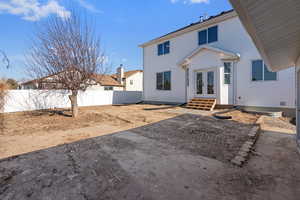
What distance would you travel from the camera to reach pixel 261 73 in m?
7.96

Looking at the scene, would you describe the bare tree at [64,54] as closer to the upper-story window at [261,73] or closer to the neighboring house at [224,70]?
the neighboring house at [224,70]

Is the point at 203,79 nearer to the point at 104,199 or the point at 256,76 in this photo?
the point at 256,76

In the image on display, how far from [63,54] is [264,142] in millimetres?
8940

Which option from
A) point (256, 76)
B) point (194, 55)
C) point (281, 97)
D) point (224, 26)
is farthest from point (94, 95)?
point (281, 97)

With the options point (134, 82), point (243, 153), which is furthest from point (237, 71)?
point (134, 82)

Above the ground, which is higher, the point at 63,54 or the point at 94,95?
the point at 63,54

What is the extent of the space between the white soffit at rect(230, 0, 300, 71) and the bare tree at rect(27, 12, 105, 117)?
7157 mm

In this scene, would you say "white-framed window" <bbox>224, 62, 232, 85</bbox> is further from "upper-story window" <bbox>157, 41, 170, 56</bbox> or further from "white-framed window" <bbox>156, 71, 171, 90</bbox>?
"upper-story window" <bbox>157, 41, 170, 56</bbox>

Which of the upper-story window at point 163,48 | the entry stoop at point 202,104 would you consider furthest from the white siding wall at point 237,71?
the entry stoop at point 202,104

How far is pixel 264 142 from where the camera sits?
392cm

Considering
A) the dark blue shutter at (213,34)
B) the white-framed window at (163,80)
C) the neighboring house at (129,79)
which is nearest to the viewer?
the dark blue shutter at (213,34)

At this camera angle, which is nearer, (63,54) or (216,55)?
(63,54)

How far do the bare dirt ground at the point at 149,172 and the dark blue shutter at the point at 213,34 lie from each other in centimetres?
815

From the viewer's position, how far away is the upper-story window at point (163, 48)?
12.7 meters
